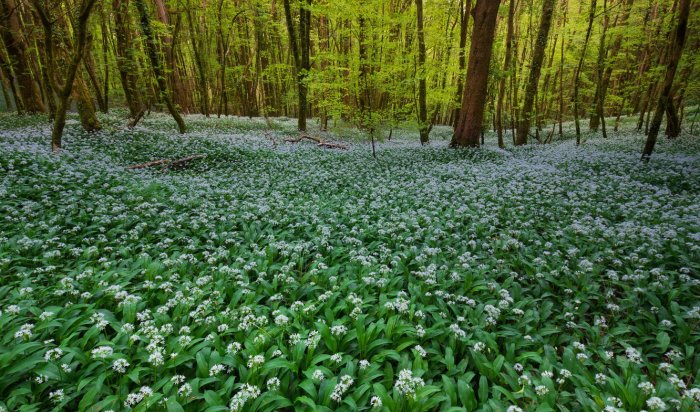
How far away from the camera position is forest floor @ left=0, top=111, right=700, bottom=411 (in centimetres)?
283

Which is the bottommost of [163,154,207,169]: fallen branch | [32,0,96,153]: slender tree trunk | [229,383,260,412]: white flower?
[229,383,260,412]: white flower

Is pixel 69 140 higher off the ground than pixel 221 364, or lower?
higher

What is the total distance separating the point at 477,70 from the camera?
13719 millimetres

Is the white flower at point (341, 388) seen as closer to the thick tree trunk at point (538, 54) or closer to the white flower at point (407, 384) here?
the white flower at point (407, 384)

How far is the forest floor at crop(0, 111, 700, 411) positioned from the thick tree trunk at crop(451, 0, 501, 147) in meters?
6.04

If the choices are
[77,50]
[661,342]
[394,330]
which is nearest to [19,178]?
[77,50]

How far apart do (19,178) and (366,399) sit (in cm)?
984

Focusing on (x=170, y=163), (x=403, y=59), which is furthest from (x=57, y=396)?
(x=403, y=59)

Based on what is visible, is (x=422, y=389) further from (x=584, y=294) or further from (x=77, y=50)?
(x=77, y=50)

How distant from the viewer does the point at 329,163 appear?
13188 mm

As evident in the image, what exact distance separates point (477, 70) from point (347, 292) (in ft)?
42.6

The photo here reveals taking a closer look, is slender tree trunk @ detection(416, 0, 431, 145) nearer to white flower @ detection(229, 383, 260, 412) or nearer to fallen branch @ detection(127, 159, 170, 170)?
fallen branch @ detection(127, 159, 170, 170)

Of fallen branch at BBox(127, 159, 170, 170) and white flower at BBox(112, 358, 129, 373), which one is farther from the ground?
fallen branch at BBox(127, 159, 170, 170)

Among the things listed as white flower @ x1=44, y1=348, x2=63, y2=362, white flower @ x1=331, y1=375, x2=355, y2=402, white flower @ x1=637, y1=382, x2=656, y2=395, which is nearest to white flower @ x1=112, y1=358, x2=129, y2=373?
white flower @ x1=44, y1=348, x2=63, y2=362
